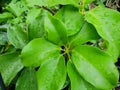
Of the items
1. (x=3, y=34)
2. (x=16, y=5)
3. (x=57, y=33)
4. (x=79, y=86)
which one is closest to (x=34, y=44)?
(x=57, y=33)

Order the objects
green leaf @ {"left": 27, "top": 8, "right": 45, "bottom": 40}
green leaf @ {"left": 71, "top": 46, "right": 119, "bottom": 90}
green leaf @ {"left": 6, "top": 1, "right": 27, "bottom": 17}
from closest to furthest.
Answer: green leaf @ {"left": 71, "top": 46, "right": 119, "bottom": 90} → green leaf @ {"left": 27, "top": 8, "right": 45, "bottom": 40} → green leaf @ {"left": 6, "top": 1, "right": 27, "bottom": 17}

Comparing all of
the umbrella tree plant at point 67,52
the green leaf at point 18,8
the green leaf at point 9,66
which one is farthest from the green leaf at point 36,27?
the green leaf at point 18,8

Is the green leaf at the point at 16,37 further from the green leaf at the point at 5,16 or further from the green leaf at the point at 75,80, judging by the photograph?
the green leaf at the point at 5,16

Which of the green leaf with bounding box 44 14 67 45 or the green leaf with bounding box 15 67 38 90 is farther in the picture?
the green leaf with bounding box 15 67 38 90

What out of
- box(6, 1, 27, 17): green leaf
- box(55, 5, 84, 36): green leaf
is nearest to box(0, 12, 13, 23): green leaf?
box(6, 1, 27, 17): green leaf

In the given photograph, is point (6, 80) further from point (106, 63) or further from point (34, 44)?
point (106, 63)

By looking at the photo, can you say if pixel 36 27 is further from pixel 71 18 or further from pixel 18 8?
pixel 18 8

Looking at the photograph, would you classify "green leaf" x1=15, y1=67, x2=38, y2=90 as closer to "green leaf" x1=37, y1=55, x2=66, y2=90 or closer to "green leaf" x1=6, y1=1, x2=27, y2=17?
"green leaf" x1=37, y1=55, x2=66, y2=90

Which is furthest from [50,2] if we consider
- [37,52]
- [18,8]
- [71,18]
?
[18,8]
